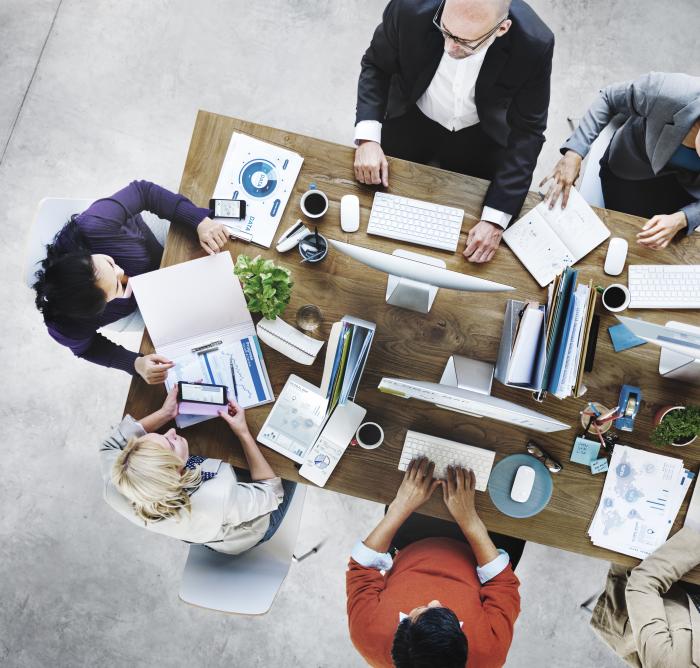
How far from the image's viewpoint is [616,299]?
176 cm

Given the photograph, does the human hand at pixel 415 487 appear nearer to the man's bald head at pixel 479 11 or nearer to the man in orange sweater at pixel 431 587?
the man in orange sweater at pixel 431 587

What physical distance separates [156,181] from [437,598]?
7.23 feet

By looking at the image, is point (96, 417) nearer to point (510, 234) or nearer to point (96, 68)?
point (96, 68)

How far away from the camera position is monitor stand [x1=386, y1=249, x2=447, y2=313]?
1.59m

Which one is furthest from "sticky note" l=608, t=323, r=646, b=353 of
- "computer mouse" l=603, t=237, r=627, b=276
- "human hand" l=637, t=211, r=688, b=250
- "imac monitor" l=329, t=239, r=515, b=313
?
"imac monitor" l=329, t=239, r=515, b=313

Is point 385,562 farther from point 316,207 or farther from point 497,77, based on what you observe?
point 497,77

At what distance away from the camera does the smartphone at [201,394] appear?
66.5 inches

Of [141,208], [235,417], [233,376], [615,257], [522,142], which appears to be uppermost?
[522,142]

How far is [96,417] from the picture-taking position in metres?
2.58

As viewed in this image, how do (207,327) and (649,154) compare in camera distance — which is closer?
(207,327)

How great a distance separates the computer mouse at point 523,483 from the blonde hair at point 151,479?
982 millimetres

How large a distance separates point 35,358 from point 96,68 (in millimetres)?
1457

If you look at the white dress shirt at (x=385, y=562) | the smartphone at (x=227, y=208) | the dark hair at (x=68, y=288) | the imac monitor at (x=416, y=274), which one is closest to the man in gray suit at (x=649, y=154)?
the imac monitor at (x=416, y=274)

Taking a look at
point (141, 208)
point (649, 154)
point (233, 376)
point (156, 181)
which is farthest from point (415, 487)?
point (156, 181)
